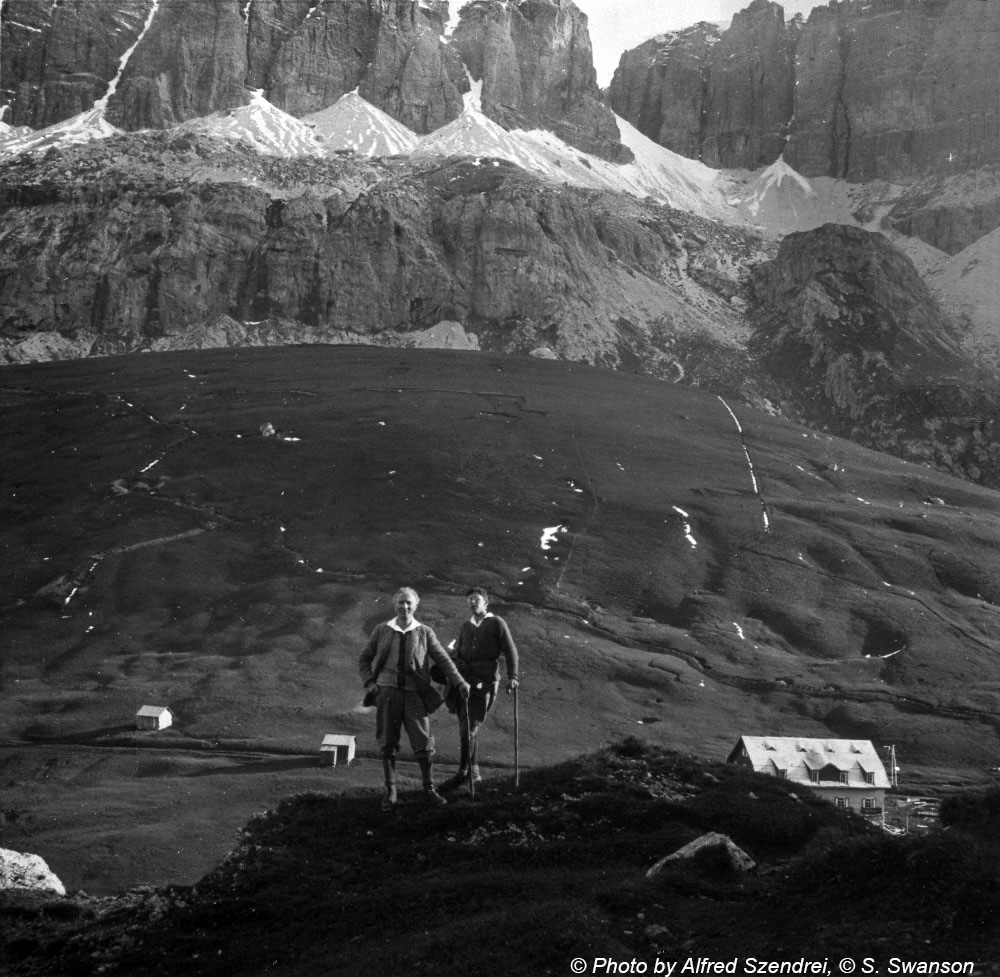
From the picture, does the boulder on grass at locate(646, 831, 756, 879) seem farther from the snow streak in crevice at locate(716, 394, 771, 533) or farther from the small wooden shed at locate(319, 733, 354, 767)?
the snow streak in crevice at locate(716, 394, 771, 533)

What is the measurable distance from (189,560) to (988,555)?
250 feet

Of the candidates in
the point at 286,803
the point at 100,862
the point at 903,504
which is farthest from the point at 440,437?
the point at 286,803

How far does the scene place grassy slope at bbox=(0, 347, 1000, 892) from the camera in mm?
62500

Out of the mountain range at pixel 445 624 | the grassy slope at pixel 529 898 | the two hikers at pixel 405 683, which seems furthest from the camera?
the two hikers at pixel 405 683

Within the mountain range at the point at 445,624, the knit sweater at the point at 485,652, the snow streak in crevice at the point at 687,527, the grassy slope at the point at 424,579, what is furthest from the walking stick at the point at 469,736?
the snow streak in crevice at the point at 687,527

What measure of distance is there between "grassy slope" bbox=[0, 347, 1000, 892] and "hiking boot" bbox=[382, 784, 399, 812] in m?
14.7

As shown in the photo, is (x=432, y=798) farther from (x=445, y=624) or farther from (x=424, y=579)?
(x=424, y=579)

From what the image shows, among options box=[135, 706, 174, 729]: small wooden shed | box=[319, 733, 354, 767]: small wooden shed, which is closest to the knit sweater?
box=[319, 733, 354, 767]: small wooden shed

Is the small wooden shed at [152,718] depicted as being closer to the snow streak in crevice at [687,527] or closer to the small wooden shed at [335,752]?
the small wooden shed at [335,752]

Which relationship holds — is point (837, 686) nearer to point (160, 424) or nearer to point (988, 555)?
point (988, 555)

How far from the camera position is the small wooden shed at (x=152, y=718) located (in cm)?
6475

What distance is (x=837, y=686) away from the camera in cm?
8106

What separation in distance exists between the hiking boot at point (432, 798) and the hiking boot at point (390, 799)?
0.55 metres

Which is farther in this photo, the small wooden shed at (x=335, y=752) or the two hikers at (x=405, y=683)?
the small wooden shed at (x=335, y=752)
